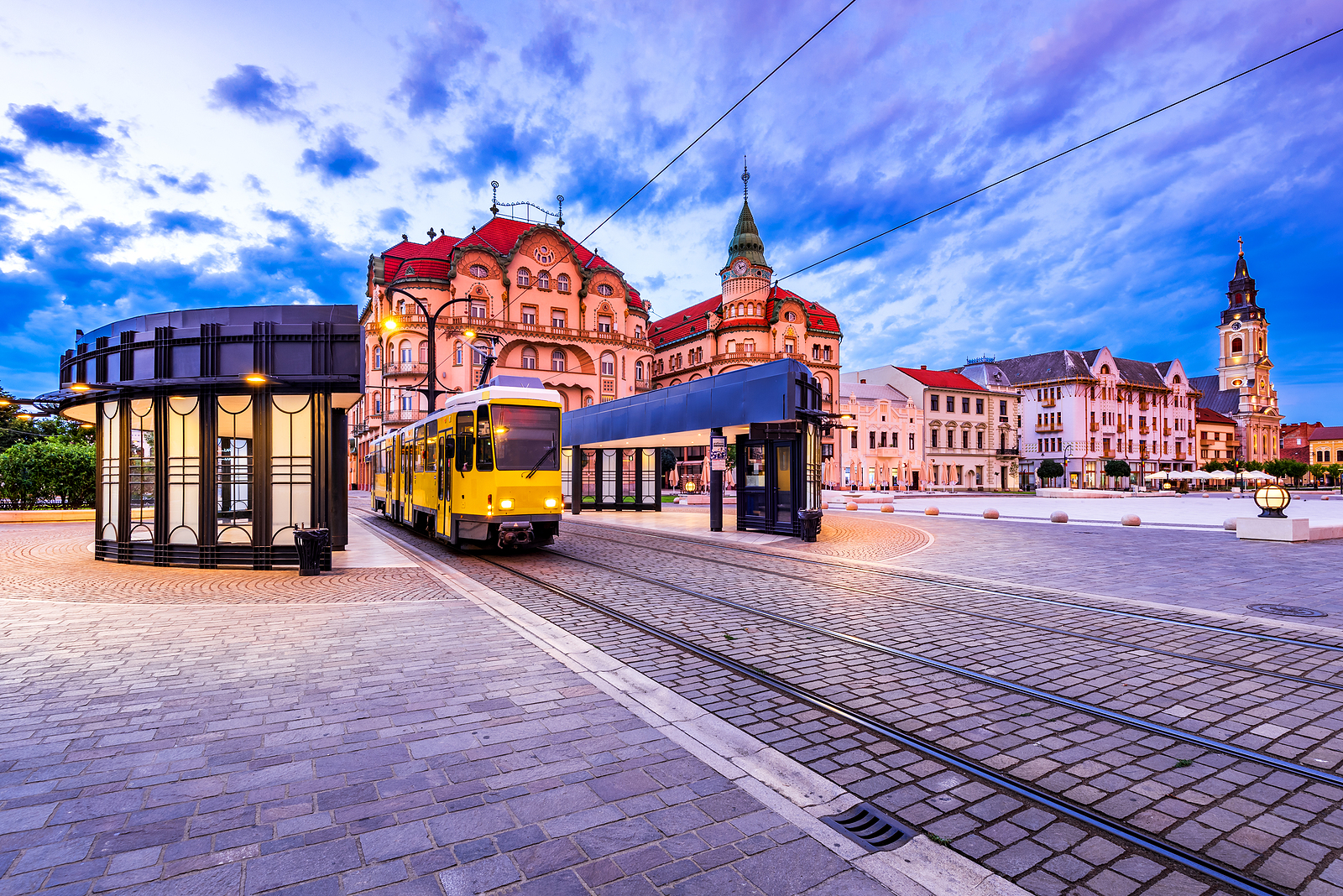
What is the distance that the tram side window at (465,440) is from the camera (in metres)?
13.7

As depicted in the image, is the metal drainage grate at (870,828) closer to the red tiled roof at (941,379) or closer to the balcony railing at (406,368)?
the balcony railing at (406,368)

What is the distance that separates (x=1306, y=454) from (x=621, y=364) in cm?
15204

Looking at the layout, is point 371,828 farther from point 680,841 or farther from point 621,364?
point 621,364

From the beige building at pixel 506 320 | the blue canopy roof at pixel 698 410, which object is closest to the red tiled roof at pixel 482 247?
Result: the beige building at pixel 506 320

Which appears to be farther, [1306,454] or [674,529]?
[1306,454]

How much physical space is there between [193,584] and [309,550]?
1677mm

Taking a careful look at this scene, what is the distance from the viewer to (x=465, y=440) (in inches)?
548

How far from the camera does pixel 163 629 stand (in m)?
7.41

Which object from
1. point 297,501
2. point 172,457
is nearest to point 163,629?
point 297,501

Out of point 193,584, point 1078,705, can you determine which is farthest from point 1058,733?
point 193,584

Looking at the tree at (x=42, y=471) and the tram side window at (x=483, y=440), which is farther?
the tree at (x=42, y=471)

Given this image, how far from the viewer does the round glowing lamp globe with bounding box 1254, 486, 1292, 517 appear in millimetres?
18922

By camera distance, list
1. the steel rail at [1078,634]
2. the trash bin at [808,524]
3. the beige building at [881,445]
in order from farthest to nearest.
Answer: the beige building at [881,445] → the trash bin at [808,524] → the steel rail at [1078,634]

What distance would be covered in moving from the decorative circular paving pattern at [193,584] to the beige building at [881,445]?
5813 cm
